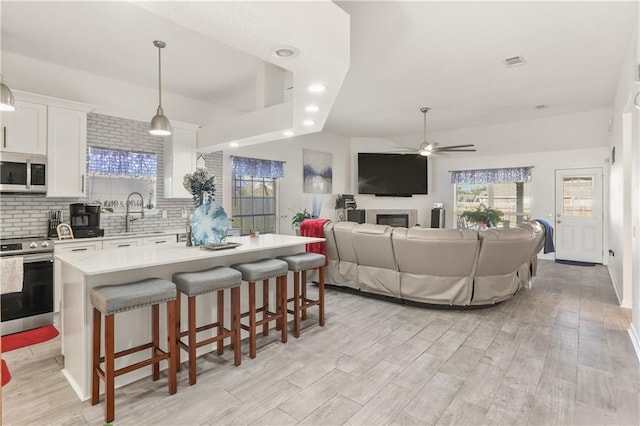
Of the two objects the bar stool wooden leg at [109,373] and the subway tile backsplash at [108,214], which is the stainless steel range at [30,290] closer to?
the subway tile backsplash at [108,214]

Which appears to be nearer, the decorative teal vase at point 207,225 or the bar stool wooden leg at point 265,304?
the decorative teal vase at point 207,225

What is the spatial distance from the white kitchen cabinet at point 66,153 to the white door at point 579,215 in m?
8.49

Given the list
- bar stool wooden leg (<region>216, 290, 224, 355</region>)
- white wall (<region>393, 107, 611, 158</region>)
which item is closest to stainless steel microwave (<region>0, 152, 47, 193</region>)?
bar stool wooden leg (<region>216, 290, 224, 355</region>)

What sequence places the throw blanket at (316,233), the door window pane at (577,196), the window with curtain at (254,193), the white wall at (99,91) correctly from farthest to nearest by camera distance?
the door window pane at (577,196) < the window with curtain at (254,193) < the throw blanket at (316,233) < the white wall at (99,91)

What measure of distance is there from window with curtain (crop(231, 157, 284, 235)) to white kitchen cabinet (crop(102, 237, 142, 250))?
78.8 inches

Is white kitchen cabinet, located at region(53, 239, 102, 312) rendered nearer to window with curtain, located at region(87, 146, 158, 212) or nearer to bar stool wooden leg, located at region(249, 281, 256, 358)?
window with curtain, located at region(87, 146, 158, 212)

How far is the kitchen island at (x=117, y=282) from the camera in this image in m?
2.43

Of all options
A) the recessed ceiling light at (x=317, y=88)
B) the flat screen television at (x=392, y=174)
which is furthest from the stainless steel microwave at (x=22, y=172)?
the flat screen television at (x=392, y=174)

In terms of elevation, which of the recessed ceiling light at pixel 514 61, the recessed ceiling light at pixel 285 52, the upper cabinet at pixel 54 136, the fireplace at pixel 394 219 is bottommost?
the fireplace at pixel 394 219

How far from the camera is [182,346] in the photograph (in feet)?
8.73

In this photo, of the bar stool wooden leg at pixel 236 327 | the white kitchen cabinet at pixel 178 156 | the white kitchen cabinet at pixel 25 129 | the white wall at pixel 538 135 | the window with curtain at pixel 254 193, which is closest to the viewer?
the bar stool wooden leg at pixel 236 327

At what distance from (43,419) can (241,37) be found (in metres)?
2.73

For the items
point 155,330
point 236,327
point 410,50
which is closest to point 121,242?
point 155,330

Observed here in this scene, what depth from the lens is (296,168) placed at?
7582 mm
